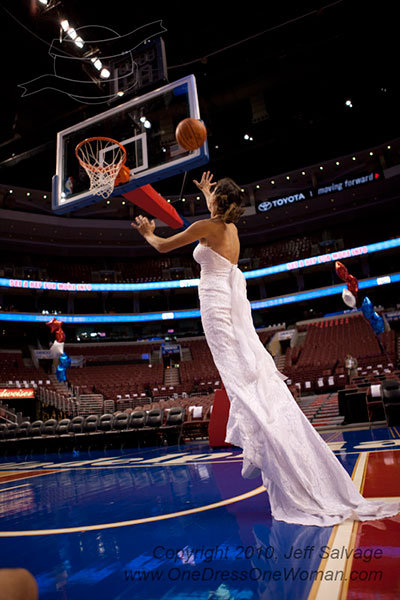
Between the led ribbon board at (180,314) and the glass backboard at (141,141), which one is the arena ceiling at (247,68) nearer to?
the glass backboard at (141,141)

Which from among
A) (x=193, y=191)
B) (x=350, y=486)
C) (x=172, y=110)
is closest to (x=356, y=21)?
(x=172, y=110)

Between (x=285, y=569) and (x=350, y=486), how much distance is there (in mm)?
817

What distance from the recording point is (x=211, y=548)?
1.65m

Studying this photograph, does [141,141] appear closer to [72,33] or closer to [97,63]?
[97,63]

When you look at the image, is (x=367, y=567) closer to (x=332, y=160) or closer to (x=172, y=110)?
(x=172, y=110)

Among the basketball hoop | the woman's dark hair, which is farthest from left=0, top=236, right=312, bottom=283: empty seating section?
the woman's dark hair

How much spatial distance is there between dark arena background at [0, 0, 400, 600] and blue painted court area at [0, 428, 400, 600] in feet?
0.05

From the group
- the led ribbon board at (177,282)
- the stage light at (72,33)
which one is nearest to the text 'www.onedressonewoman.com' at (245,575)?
the stage light at (72,33)

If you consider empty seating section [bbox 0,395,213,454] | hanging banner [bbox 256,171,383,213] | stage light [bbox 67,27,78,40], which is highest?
hanging banner [bbox 256,171,383,213]

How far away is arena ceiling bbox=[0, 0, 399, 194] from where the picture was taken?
10.8m

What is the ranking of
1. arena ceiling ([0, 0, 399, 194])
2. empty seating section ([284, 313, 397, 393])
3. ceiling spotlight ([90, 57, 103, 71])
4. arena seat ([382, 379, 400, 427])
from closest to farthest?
arena seat ([382, 379, 400, 427]), ceiling spotlight ([90, 57, 103, 71]), arena ceiling ([0, 0, 399, 194]), empty seating section ([284, 313, 397, 393])

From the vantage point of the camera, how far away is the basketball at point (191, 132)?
4.92m

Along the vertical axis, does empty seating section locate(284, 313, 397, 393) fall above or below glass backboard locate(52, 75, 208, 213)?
below

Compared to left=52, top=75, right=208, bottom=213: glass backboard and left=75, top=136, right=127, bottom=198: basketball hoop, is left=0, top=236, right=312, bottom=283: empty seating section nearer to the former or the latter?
left=52, top=75, right=208, bottom=213: glass backboard
